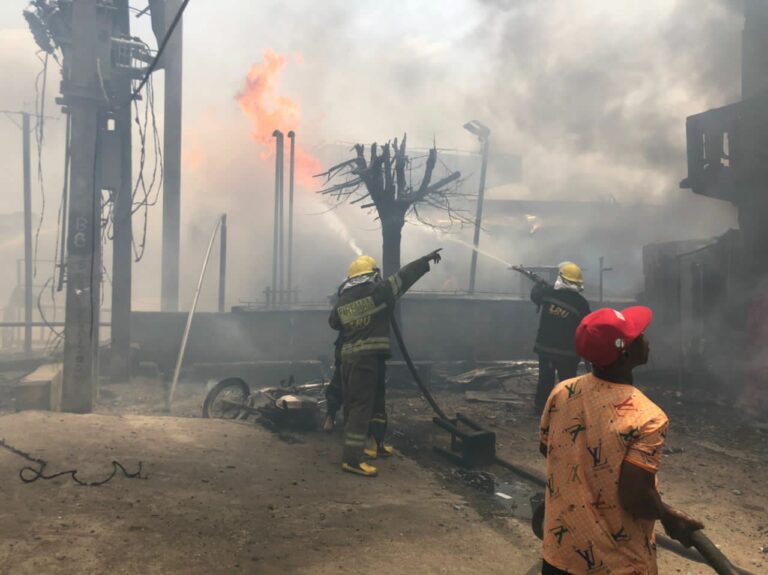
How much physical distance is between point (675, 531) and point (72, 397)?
25.4 feet

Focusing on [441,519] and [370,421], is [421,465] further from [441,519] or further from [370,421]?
[441,519]

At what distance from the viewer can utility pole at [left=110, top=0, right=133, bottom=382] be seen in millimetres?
11945

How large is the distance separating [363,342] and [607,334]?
3734mm

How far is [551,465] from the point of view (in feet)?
7.52

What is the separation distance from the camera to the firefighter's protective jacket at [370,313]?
5.69m

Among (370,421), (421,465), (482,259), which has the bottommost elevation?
(421,465)

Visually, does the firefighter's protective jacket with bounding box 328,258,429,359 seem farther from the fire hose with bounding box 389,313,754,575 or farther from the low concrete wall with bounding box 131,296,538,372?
the low concrete wall with bounding box 131,296,538,372

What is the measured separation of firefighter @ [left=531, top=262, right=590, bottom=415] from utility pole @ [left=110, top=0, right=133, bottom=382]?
797cm

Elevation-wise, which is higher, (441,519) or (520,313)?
(520,313)

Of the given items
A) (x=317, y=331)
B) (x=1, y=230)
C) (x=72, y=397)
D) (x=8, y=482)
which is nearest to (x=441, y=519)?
(x=8, y=482)

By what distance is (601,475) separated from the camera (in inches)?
82.2

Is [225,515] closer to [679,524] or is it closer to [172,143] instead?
[679,524]

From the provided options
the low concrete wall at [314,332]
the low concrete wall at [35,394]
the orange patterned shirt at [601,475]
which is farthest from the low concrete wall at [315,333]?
the orange patterned shirt at [601,475]

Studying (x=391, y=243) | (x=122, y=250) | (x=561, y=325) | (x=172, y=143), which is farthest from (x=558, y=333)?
(x=172, y=143)
